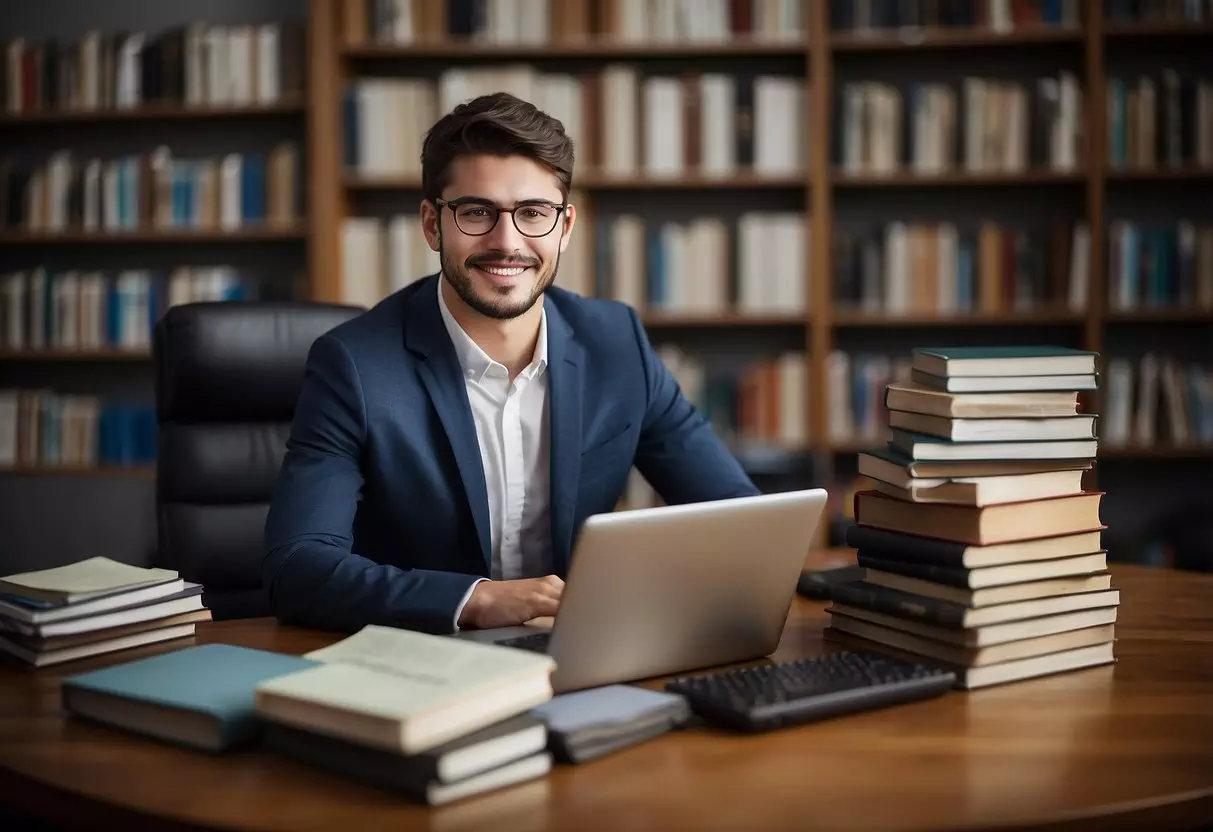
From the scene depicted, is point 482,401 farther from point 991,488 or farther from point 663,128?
point 663,128

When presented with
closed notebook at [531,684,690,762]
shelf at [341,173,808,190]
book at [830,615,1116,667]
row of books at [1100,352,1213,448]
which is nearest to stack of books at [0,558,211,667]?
closed notebook at [531,684,690,762]

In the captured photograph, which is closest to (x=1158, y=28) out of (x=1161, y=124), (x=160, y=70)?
(x=1161, y=124)

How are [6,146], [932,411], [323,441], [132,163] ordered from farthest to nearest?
[6,146] → [132,163] → [323,441] → [932,411]

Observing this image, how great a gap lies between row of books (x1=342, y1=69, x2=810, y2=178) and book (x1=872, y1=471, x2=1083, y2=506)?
239cm

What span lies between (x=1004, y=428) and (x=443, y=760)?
661mm

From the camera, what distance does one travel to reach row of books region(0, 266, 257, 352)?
3742 millimetres

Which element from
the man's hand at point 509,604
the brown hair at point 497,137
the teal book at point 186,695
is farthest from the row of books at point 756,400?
the teal book at point 186,695

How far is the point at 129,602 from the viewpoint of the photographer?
49.9 inches

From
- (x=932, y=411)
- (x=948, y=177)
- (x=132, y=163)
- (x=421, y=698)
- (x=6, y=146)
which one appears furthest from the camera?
(x=6, y=146)

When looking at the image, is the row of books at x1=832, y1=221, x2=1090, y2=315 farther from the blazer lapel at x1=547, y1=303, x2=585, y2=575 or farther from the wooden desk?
the wooden desk

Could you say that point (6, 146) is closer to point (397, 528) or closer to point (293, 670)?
point (397, 528)

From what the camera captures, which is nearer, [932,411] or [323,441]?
[932,411]

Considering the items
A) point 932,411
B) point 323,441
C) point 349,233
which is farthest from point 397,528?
point 349,233

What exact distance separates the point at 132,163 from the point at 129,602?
281 centimetres
